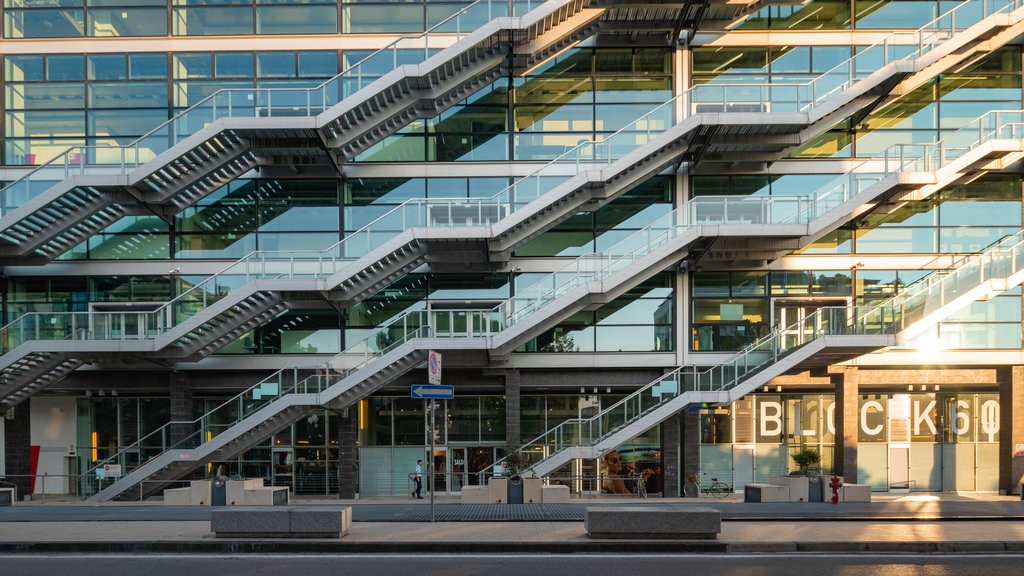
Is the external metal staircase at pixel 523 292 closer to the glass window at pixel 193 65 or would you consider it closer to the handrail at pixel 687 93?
the handrail at pixel 687 93

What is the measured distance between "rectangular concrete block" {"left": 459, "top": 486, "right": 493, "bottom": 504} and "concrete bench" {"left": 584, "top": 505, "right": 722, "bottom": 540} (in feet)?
27.2

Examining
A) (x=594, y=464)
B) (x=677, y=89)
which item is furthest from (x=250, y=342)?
(x=677, y=89)

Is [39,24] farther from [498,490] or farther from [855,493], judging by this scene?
[855,493]

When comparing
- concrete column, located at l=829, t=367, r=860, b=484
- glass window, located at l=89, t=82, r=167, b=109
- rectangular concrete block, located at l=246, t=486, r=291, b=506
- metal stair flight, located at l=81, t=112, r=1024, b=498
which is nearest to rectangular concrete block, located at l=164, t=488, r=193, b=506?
metal stair flight, located at l=81, t=112, r=1024, b=498

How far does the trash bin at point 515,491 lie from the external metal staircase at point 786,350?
1.61m

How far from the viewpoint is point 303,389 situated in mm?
24609

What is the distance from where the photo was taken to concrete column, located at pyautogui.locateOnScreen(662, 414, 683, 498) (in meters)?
27.4

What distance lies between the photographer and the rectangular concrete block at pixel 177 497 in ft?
74.4

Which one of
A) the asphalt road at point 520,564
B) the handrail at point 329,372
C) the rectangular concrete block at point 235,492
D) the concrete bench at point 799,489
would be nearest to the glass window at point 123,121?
the handrail at point 329,372

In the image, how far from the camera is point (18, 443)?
2780cm

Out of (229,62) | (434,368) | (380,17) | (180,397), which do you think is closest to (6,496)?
(180,397)

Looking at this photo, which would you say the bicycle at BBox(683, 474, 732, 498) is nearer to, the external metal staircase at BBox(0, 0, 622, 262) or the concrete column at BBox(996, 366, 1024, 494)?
the concrete column at BBox(996, 366, 1024, 494)

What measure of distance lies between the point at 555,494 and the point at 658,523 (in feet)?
27.0

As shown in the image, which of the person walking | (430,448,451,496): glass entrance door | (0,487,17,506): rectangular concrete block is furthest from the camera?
(430,448,451,496): glass entrance door
